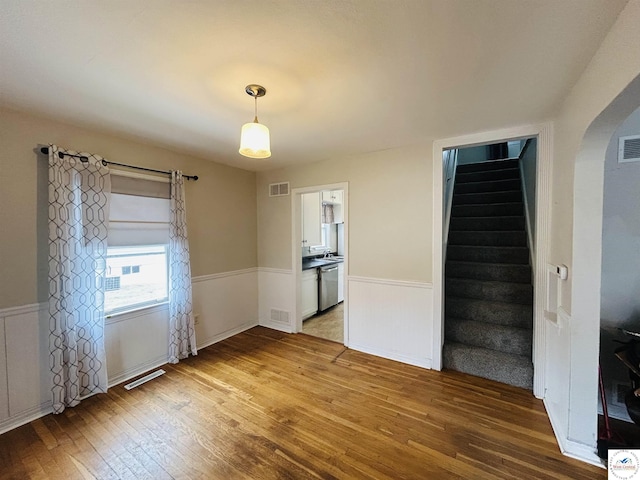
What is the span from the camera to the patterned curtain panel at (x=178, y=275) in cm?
288

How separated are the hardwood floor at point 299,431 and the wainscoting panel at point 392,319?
9.5 inches

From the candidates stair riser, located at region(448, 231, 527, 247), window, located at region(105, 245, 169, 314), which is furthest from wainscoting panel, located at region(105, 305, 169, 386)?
stair riser, located at region(448, 231, 527, 247)

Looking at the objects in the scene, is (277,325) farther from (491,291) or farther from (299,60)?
(299,60)

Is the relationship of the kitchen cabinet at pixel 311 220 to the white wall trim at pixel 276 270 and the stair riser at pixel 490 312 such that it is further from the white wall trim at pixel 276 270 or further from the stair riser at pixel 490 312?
the stair riser at pixel 490 312

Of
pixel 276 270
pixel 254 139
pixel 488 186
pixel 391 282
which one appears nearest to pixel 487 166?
pixel 488 186

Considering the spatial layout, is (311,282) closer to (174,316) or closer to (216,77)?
(174,316)

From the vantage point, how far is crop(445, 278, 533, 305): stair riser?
9.34 feet

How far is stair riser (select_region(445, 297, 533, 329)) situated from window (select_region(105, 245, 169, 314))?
3300 mm

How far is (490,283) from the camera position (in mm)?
3002

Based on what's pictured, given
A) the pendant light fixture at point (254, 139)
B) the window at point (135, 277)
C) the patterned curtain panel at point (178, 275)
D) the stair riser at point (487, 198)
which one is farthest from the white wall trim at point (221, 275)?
the stair riser at point (487, 198)

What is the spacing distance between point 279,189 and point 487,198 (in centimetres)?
311

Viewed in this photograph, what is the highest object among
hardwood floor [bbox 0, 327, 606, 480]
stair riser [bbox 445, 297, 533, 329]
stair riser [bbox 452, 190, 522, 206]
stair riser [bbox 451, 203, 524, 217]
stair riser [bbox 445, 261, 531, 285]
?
stair riser [bbox 452, 190, 522, 206]

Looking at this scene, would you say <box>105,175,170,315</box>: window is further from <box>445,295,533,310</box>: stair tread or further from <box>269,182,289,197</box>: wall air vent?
<box>445,295,533,310</box>: stair tread

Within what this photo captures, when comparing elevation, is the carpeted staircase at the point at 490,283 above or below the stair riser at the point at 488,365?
above
